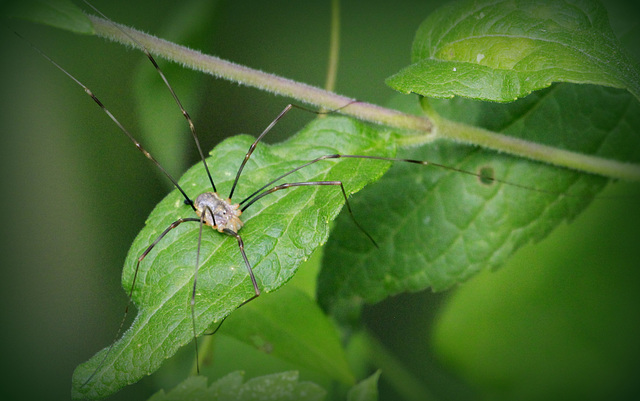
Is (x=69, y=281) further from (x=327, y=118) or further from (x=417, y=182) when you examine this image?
(x=417, y=182)

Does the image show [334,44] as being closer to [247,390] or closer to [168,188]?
[168,188]

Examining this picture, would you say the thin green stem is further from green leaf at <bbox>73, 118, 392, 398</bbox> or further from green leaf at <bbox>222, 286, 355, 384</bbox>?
green leaf at <bbox>222, 286, 355, 384</bbox>

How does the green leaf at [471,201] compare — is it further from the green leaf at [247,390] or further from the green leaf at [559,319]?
the green leaf at [247,390]

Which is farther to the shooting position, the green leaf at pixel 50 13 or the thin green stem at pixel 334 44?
the thin green stem at pixel 334 44

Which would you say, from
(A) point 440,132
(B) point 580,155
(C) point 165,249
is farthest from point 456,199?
(C) point 165,249

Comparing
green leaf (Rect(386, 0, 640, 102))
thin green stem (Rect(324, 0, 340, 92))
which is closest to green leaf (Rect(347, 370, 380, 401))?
green leaf (Rect(386, 0, 640, 102))

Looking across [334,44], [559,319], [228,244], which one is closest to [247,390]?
[228,244]

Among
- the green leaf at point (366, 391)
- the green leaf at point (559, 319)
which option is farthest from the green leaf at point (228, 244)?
the green leaf at point (559, 319)
